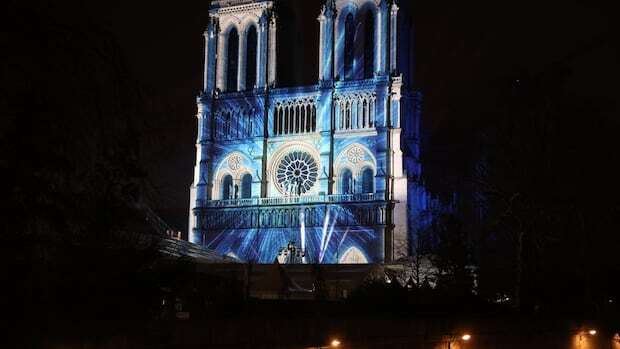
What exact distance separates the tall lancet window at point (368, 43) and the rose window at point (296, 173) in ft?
26.9

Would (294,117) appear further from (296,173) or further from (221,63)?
(221,63)

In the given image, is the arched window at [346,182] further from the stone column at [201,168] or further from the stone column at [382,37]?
the stone column at [201,168]

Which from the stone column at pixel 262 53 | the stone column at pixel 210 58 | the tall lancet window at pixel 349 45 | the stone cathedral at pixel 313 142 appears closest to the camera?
the stone cathedral at pixel 313 142

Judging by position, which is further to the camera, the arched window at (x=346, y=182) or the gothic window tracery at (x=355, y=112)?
the arched window at (x=346, y=182)

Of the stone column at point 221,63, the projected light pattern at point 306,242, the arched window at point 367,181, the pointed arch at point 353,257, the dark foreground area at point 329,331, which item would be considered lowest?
the dark foreground area at point 329,331

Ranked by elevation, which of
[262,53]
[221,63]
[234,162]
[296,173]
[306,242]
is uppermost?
[262,53]

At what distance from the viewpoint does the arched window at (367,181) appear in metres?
72.1

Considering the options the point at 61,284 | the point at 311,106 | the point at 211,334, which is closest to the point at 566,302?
the point at 211,334

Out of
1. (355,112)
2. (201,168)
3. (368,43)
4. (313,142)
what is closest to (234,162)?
(201,168)

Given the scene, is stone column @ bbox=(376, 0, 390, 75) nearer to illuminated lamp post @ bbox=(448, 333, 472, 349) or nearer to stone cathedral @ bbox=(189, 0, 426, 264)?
stone cathedral @ bbox=(189, 0, 426, 264)

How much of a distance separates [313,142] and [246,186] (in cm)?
695

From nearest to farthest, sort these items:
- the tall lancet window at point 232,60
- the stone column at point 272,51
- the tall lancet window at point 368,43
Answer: the tall lancet window at point 368,43
the stone column at point 272,51
the tall lancet window at point 232,60

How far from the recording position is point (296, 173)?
2960 inches

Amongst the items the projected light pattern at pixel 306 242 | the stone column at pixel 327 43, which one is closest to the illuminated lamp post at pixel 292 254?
the projected light pattern at pixel 306 242
